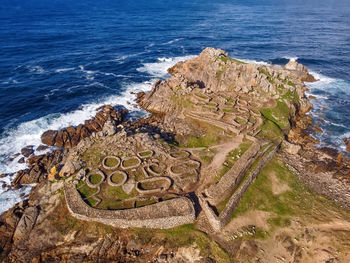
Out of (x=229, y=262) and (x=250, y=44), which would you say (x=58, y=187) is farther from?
(x=250, y=44)

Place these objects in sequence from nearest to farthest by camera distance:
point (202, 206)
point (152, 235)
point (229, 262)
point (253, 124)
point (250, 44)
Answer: point (229, 262) < point (152, 235) < point (202, 206) < point (253, 124) < point (250, 44)

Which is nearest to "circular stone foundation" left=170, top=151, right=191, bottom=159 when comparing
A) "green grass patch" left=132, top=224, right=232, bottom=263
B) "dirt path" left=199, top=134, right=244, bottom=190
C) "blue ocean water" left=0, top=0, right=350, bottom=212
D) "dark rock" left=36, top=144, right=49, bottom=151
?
"dirt path" left=199, top=134, right=244, bottom=190

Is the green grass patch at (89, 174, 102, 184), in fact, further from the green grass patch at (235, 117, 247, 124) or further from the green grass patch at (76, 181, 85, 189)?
the green grass patch at (235, 117, 247, 124)

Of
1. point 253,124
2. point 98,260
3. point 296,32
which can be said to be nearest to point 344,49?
point 296,32

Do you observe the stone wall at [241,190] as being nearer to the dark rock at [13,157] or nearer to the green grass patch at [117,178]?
the green grass patch at [117,178]

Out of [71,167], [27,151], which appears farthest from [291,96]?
[27,151]

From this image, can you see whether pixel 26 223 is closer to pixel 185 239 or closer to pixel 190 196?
pixel 185 239
